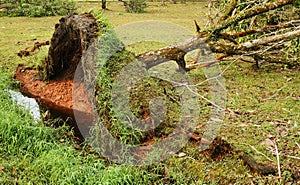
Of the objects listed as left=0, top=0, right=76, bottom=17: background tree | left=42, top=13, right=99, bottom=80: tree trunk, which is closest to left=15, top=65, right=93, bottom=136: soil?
left=42, top=13, right=99, bottom=80: tree trunk

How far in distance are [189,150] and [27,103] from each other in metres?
2.03

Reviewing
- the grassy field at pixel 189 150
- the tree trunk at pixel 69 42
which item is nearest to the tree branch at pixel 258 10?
the grassy field at pixel 189 150

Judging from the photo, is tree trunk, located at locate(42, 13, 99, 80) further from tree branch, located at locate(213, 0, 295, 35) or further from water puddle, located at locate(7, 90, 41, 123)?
tree branch, located at locate(213, 0, 295, 35)

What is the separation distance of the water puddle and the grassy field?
0.08 meters

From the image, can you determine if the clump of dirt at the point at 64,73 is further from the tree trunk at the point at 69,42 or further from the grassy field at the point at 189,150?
the grassy field at the point at 189,150

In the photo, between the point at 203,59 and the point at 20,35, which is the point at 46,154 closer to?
the point at 203,59

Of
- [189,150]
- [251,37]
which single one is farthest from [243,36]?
[189,150]

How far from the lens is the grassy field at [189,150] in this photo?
9.10 ft

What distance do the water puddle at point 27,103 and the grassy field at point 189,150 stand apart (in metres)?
0.08

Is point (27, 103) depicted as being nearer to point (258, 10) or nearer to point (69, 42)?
point (69, 42)

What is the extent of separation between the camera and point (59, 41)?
4.47 m

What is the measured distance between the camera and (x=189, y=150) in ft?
10.1

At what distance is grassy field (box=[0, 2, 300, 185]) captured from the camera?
277 centimetres

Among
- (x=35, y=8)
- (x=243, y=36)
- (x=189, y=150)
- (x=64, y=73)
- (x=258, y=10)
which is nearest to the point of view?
(x=189, y=150)
